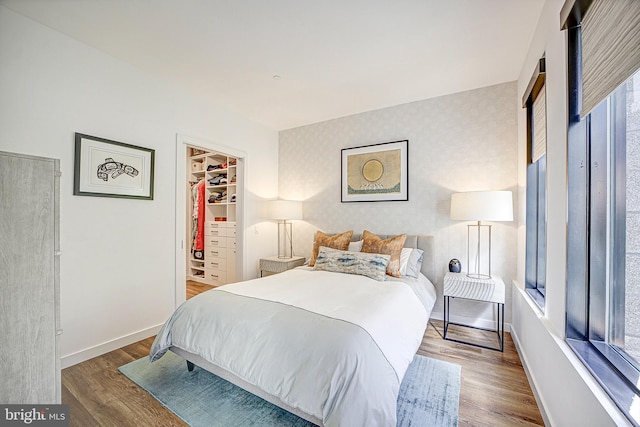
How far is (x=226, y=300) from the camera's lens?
1.94 m

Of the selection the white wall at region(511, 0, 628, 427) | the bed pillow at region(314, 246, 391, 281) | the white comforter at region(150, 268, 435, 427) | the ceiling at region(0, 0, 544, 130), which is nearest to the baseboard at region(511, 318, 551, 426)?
the white wall at region(511, 0, 628, 427)

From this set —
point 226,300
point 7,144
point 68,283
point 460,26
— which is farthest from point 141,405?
point 460,26

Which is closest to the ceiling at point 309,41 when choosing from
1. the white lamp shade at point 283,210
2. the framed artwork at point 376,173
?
the framed artwork at point 376,173

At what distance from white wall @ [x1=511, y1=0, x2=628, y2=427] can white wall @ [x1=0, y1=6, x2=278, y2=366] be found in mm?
3293

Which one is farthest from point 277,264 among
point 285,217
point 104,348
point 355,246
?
point 104,348

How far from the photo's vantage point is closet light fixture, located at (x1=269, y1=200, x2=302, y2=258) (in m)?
3.90

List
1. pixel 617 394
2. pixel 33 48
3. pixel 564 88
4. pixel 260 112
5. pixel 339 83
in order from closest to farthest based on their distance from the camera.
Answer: pixel 617 394, pixel 564 88, pixel 33 48, pixel 339 83, pixel 260 112

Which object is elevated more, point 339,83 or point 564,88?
point 339,83

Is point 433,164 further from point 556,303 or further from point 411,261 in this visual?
point 556,303

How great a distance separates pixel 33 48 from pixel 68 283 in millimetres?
1830

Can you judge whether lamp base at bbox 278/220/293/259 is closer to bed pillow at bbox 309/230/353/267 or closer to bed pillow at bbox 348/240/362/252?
bed pillow at bbox 309/230/353/267

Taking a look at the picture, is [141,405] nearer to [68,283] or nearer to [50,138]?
[68,283]

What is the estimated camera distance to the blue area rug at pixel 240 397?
1626mm

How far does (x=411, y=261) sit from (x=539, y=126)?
5.35 ft
